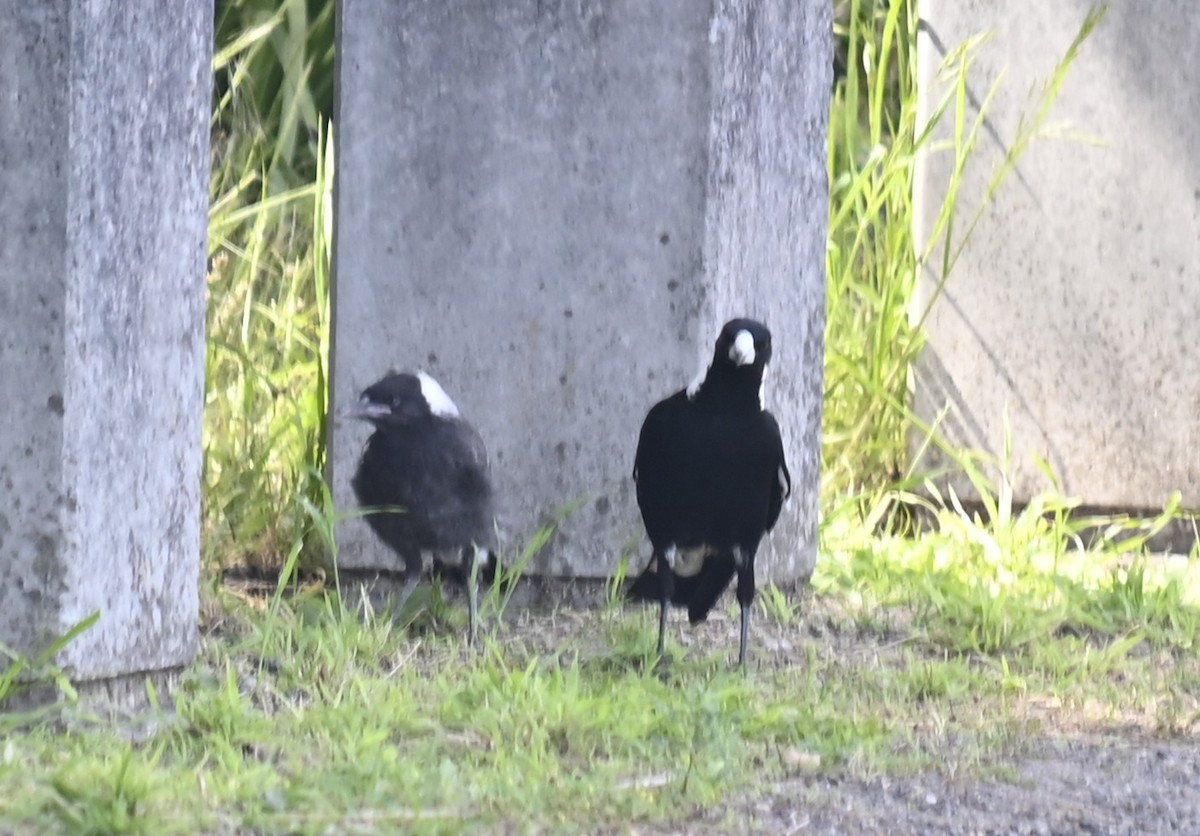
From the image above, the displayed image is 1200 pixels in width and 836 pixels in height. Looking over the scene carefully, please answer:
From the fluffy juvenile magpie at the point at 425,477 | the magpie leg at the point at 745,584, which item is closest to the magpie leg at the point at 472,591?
the fluffy juvenile magpie at the point at 425,477

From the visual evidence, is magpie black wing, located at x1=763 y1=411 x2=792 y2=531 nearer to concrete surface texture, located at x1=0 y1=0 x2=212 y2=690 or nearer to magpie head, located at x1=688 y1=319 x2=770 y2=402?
magpie head, located at x1=688 y1=319 x2=770 y2=402

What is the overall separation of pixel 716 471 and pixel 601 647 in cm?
50

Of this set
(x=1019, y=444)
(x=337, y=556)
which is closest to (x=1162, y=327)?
(x=1019, y=444)

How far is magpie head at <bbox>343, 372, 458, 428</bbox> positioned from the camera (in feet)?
13.9

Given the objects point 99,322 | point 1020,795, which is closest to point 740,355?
point 1020,795

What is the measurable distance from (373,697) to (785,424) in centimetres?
170

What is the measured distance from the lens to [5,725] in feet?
10.2

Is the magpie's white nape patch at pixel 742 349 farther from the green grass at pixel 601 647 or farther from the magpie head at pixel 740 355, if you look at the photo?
the green grass at pixel 601 647

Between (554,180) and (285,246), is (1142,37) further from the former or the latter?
(285,246)

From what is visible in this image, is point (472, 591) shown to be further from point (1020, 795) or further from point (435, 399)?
point (1020, 795)

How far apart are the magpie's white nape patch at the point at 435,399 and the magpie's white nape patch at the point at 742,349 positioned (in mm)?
770

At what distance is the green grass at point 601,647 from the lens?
9.53ft

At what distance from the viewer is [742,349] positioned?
13.0ft

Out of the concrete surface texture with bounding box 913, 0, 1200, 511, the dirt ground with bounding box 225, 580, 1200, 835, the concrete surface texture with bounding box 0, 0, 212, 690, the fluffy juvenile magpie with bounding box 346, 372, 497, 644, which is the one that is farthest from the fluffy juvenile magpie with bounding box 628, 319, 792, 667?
the concrete surface texture with bounding box 913, 0, 1200, 511
